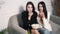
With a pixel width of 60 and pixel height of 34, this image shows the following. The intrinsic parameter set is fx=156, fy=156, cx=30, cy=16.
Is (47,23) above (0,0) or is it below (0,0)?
below

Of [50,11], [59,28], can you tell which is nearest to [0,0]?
[50,11]

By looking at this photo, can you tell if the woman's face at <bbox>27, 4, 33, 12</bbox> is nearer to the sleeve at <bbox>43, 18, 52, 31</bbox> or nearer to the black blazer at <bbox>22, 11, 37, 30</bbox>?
the black blazer at <bbox>22, 11, 37, 30</bbox>

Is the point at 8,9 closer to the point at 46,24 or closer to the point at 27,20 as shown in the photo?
the point at 27,20

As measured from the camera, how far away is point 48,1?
1.52m

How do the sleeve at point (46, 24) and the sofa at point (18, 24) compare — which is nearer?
the sofa at point (18, 24)

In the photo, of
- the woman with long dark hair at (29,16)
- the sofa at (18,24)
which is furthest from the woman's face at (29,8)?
the sofa at (18,24)

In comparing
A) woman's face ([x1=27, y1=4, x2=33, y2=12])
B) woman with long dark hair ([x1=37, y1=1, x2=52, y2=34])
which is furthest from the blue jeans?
woman's face ([x1=27, y1=4, x2=33, y2=12])

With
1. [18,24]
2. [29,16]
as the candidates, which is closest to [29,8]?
[29,16]

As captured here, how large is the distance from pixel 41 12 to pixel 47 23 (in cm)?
12

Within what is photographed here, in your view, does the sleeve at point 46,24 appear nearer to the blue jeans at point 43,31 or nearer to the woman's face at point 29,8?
the blue jeans at point 43,31

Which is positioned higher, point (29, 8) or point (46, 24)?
point (29, 8)

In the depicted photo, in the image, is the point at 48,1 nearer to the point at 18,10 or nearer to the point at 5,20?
the point at 18,10

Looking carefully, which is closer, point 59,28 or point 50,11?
point 59,28

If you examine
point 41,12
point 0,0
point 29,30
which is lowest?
point 29,30
